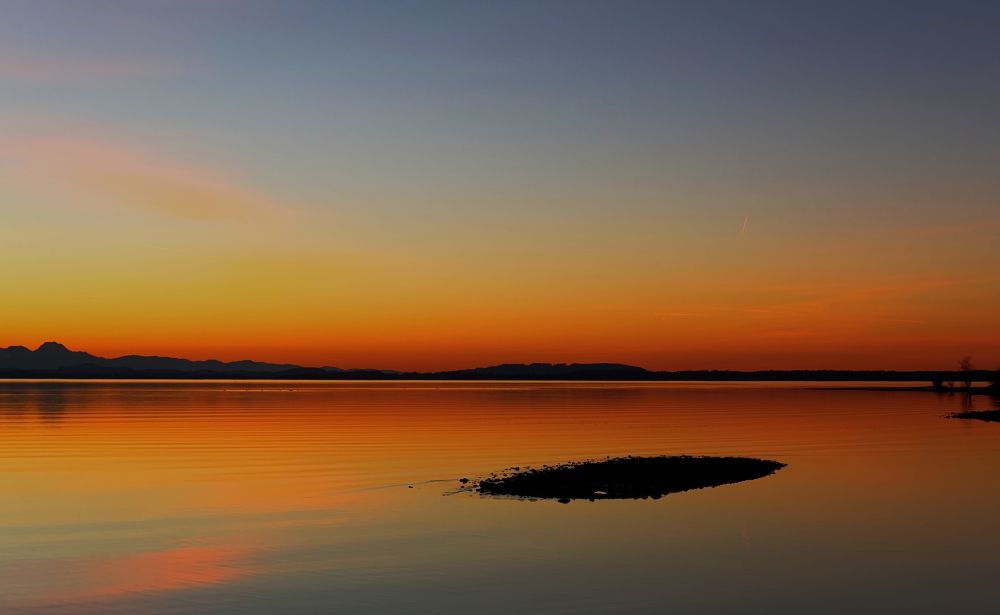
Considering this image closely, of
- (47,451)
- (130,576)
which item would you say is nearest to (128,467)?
(47,451)

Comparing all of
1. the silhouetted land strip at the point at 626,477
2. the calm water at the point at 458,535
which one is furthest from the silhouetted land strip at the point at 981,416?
the silhouetted land strip at the point at 626,477

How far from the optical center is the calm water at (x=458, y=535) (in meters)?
19.2

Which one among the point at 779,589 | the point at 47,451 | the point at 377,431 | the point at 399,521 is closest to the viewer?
the point at 779,589

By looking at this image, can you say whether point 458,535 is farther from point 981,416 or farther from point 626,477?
point 981,416

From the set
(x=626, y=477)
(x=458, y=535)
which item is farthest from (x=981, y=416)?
(x=458, y=535)

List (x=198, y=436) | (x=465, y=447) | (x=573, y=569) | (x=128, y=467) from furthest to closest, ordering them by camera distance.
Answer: (x=198, y=436) → (x=465, y=447) → (x=128, y=467) → (x=573, y=569)

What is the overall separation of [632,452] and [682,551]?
28.2m

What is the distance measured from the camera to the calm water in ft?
63.1

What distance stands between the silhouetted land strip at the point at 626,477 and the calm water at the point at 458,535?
157cm

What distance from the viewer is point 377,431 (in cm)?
6775

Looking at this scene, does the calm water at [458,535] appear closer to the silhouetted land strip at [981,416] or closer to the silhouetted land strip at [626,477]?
the silhouetted land strip at [626,477]

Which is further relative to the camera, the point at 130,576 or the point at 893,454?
the point at 893,454

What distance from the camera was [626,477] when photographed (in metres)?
38.1

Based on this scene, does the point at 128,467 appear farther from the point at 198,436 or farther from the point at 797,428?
the point at 797,428
